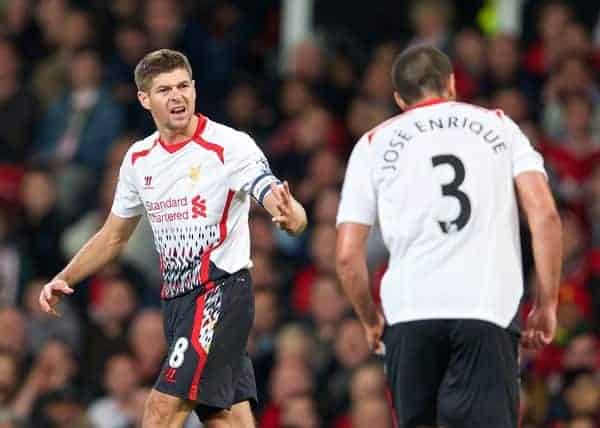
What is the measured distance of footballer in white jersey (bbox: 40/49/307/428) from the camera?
7.82 m

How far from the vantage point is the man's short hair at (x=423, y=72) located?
7.73 meters

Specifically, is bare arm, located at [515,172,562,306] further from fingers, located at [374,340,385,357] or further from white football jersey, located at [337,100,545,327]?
fingers, located at [374,340,385,357]

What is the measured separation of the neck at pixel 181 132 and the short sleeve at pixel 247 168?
0.23m

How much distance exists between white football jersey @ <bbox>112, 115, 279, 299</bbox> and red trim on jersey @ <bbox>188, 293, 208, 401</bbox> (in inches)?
3.4

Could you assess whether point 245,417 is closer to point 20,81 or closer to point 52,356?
point 52,356

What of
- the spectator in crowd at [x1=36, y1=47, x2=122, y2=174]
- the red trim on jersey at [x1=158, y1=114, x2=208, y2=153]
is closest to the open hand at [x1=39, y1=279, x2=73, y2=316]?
the red trim on jersey at [x1=158, y1=114, x2=208, y2=153]

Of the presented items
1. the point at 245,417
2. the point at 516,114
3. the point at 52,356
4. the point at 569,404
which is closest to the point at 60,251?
the point at 52,356

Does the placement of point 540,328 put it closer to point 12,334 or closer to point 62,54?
point 12,334

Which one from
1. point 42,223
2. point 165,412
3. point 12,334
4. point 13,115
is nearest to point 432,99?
point 165,412

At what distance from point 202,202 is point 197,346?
605 mm

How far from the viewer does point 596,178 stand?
492 inches

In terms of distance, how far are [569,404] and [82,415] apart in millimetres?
3230

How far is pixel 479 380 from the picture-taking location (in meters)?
7.50

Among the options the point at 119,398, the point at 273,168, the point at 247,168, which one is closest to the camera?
the point at 247,168
